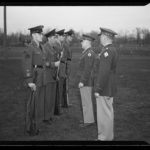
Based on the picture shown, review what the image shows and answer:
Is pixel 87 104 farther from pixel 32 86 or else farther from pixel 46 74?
pixel 32 86

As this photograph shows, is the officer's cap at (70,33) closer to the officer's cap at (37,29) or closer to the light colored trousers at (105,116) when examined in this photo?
the officer's cap at (37,29)

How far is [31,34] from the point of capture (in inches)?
A: 220

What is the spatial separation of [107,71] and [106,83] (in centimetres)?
23

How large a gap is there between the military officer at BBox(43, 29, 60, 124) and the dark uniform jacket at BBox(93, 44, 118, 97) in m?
1.33

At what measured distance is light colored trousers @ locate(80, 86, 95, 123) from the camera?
609 centimetres

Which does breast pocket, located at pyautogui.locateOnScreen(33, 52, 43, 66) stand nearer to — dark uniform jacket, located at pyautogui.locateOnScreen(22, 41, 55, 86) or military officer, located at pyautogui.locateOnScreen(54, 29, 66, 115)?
dark uniform jacket, located at pyautogui.locateOnScreen(22, 41, 55, 86)

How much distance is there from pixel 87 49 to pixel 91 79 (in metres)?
0.55

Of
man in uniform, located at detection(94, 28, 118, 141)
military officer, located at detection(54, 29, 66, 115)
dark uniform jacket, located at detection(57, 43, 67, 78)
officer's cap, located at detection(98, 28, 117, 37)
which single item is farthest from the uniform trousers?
officer's cap, located at detection(98, 28, 117, 37)

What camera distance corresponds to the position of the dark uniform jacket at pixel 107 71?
5.00 metres

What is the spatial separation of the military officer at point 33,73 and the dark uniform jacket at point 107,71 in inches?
42.4

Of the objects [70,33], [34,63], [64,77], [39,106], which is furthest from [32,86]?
[70,33]

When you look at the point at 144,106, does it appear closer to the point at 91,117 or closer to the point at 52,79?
the point at 91,117

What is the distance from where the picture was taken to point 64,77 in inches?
288
